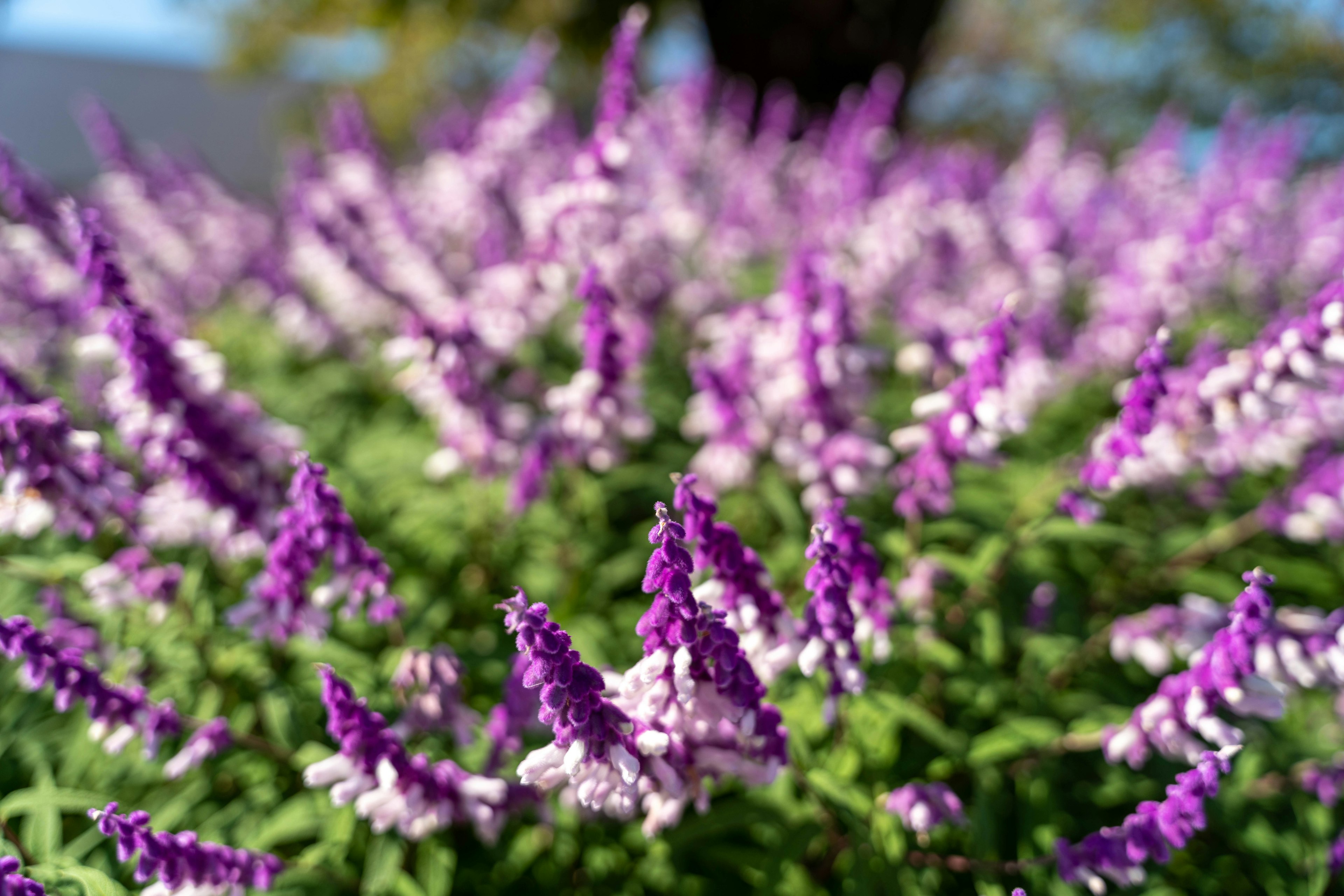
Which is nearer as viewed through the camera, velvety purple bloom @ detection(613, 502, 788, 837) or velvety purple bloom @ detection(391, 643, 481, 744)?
velvety purple bloom @ detection(613, 502, 788, 837)

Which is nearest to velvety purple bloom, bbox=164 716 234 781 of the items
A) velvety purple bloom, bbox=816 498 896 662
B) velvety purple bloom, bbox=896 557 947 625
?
velvety purple bloom, bbox=816 498 896 662

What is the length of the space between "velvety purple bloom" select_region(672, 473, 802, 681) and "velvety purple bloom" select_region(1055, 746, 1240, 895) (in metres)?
1.11

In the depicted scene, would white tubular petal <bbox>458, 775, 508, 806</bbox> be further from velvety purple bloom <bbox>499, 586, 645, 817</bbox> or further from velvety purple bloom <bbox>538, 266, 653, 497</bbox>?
velvety purple bloom <bbox>538, 266, 653, 497</bbox>

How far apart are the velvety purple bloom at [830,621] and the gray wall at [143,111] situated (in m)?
30.9

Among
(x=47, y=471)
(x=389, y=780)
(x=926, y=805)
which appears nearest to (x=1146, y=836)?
(x=926, y=805)

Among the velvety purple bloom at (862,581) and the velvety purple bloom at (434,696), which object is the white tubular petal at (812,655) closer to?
the velvety purple bloom at (862,581)

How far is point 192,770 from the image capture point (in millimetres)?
3693

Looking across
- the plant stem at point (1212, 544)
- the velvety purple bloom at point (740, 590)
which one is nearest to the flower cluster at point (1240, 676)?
the velvety purple bloom at point (740, 590)

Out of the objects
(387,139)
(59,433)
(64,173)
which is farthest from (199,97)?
(59,433)

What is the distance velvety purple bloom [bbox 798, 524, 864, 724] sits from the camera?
2.44 metres

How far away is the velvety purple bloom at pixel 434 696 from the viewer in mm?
2918

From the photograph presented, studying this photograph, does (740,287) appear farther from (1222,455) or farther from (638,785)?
(638,785)

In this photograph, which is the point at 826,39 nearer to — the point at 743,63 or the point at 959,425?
the point at 743,63

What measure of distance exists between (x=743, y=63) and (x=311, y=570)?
14985 millimetres
